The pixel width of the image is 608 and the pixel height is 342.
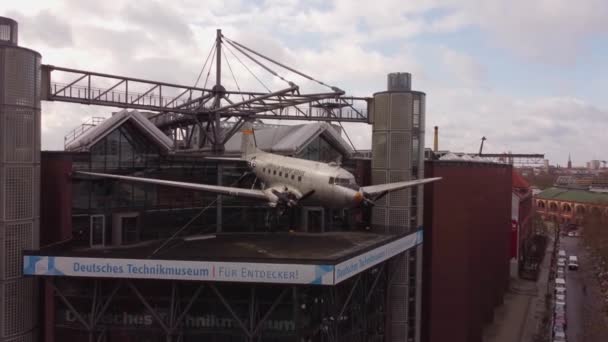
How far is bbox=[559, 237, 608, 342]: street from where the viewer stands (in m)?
52.6

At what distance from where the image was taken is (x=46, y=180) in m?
31.4

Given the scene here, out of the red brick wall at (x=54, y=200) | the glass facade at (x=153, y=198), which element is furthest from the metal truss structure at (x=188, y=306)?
the glass facade at (x=153, y=198)

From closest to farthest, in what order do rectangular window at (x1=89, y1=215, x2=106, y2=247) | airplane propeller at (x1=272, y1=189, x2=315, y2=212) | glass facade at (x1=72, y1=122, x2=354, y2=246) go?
1. rectangular window at (x1=89, y1=215, x2=106, y2=247)
2. glass facade at (x1=72, y1=122, x2=354, y2=246)
3. airplane propeller at (x1=272, y1=189, x2=315, y2=212)

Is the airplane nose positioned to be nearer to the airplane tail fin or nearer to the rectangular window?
the airplane tail fin

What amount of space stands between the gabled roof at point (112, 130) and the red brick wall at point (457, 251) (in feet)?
79.0

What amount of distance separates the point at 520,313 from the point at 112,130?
188 feet

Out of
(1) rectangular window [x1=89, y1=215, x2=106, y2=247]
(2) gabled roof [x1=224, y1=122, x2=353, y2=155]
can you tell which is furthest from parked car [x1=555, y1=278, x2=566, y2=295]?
(1) rectangular window [x1=89, y1=215, x2=106, y2=247]

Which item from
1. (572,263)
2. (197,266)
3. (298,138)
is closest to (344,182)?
(197,266)

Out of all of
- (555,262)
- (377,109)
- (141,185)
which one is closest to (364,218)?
(377,109)

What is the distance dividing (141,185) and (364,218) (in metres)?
20.3

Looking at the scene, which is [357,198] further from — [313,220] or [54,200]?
[54,200]

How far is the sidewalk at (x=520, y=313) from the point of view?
5312 cm

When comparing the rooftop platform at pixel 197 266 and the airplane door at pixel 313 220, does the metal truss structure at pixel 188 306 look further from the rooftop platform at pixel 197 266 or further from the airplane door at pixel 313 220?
the airplane door at pixel 313 220

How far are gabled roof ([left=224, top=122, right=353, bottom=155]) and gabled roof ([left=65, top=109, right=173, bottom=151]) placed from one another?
1124cm
